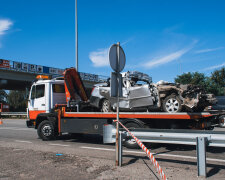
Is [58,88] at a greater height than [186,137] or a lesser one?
greater

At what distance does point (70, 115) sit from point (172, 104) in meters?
3.83

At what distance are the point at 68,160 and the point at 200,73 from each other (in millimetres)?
36747

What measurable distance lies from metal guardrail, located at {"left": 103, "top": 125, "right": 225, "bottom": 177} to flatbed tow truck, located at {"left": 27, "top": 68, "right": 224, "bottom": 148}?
1.52m

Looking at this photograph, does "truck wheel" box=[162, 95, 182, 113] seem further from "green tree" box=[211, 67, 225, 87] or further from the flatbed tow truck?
"green tree" box=[211, 67, 225, 87]

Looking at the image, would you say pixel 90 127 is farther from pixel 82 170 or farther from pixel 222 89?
pixel 222 89

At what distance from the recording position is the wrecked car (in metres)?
7.27

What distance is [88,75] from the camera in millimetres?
46531

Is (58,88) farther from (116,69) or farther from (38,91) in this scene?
(116,69)

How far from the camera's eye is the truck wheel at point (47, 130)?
30.2 ft

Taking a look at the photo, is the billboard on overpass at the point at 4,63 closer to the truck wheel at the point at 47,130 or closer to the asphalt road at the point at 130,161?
the truck wheel at the point at 47,130

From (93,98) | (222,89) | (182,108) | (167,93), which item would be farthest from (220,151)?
(222,89)

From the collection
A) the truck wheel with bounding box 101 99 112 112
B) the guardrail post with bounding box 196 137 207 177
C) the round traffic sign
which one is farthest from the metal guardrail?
the truck wheel with bounding box 101 99 112 112

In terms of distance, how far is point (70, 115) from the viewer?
8.87 m

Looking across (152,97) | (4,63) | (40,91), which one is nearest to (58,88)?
(40,91)
